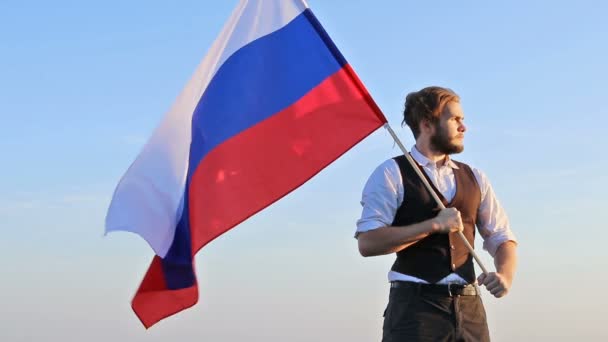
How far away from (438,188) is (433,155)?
0.72 ft

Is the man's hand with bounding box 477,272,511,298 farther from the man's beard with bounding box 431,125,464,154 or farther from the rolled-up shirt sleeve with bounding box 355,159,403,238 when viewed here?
the man's beard with bounding box 431,125,464,154

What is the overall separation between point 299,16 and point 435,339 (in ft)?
6.99

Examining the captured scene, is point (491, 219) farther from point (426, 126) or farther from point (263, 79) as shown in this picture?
point (263, 79)

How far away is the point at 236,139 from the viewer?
5.52m

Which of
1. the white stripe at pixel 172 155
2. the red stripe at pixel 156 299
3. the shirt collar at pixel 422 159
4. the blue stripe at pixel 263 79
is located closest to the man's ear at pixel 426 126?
the shirt collar at pixel 422 159

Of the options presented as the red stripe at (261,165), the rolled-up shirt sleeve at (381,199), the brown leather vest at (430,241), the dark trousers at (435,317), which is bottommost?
the dark trousers at (435,317)

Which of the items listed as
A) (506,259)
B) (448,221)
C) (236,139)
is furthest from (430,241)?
(236,139)

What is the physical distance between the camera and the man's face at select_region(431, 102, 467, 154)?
5109mm

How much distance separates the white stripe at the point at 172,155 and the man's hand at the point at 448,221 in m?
1.55

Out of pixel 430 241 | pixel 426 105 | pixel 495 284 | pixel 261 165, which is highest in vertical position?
pixel 261 165

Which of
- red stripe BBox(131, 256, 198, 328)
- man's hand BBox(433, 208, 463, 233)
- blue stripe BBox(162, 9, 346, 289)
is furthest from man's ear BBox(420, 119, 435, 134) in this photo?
red stripe BBox(131, 256, 198, 328)

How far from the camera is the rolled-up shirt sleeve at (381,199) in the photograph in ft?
16.1

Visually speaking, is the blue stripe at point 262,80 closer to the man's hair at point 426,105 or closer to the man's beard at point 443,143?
the man's hair at point 426,105

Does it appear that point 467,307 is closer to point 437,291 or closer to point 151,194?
point 437,291
